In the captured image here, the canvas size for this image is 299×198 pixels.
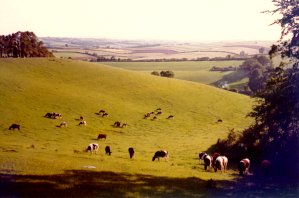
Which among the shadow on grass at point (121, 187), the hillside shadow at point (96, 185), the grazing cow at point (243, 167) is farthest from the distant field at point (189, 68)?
the hillside shadow at point (96, 185)

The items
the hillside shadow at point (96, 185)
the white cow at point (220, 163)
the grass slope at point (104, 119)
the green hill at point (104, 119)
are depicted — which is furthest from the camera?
the white cow at point (220, 163)

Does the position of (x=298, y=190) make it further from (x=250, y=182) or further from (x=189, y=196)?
(x=189, y=196)

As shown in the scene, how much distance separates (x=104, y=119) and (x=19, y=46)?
61.6 m

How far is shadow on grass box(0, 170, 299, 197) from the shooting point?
62.9 ft

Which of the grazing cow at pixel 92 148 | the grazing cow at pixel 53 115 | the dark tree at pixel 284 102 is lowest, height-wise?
the grazing cow at pixel 92 148

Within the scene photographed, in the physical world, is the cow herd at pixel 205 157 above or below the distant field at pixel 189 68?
below

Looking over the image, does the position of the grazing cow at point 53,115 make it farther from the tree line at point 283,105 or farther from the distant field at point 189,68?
the distant field at point 189,68

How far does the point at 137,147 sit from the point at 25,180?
24322 mm

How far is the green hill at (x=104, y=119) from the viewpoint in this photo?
3066 cm

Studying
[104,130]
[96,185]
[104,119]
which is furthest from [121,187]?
[104,119]

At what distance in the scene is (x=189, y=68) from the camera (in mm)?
155000

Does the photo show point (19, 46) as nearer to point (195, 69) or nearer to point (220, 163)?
point (195, 69)

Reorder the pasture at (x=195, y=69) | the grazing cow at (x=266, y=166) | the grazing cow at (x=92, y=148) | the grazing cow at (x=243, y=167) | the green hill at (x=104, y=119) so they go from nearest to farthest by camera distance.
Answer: the green hill at (x=104, y=119) → the grazing cow at (x=243, y=167) → the grazing cow at (x=266, y=166) → the grazing cow at (x=92, y=148) → the pasture at (x=195, y=69)

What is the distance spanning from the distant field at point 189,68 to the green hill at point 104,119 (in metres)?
42.4
